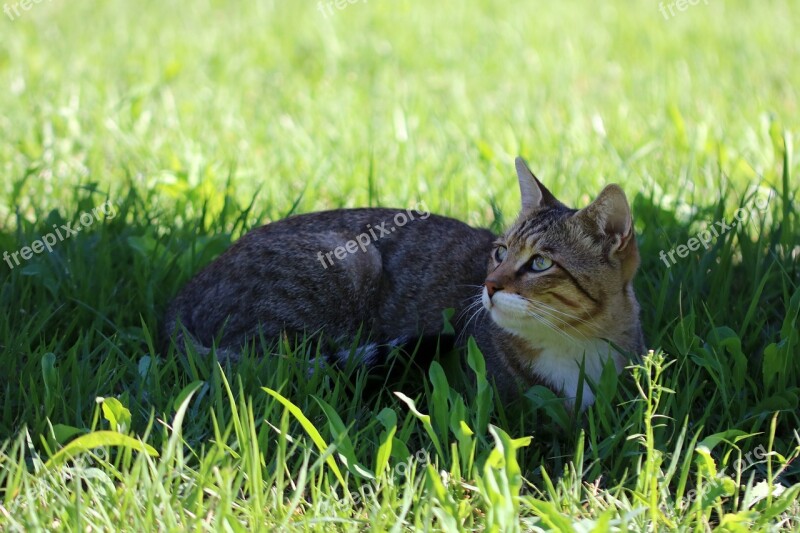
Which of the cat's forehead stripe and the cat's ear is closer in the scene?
the cat's forehead stripe

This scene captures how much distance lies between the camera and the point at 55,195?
16.7 ft

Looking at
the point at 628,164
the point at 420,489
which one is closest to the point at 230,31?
the point at 628,164

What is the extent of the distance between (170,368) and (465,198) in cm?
227

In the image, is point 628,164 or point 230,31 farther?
point 230,31

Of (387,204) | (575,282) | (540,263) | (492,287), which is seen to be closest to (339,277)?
(492,287)

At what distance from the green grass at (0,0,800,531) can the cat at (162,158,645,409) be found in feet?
0.69

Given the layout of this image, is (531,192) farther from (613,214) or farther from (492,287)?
(492,287)

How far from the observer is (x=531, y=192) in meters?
3.81

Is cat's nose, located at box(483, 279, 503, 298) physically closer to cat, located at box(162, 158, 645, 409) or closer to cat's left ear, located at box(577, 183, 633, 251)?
cat, located at box(162, 158, 645, 409)

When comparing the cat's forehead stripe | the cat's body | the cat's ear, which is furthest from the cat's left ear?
the cat's body

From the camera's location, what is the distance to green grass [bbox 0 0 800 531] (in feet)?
8.85

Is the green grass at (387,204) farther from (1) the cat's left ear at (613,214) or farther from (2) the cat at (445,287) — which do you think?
(1) the cat's left ear at (613,214)

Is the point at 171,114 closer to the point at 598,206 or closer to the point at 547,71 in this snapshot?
the point at 547,71

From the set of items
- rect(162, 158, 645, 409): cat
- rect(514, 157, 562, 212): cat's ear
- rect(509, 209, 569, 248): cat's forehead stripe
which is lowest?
rect(162, 158, 645, 409): cat
